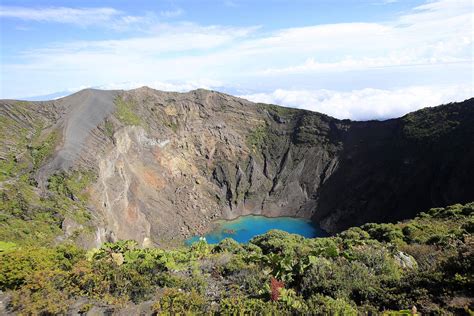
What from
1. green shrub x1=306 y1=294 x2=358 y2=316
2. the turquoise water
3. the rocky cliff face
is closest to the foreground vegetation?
green shrub x1=306 y1=294 x2=358 y2=316

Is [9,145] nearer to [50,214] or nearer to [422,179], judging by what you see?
[50,214]

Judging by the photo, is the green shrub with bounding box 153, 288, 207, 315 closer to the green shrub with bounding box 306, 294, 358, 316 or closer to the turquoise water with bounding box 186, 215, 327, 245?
the green shrub with bounding box 306, 294, 358, 316

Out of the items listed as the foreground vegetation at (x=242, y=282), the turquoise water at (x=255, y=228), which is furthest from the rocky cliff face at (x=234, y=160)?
the foreground vegetation at (x=242, y=282)

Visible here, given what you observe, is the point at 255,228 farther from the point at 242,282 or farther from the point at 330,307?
the point at 330,307

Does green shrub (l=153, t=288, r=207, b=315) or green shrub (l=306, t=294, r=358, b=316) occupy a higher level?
green shrub (l=306, t=294, r=358, b=316)

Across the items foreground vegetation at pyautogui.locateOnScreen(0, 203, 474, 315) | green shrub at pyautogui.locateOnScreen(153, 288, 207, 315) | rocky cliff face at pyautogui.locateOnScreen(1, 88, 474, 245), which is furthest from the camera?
rocky cliff face at pyautogui.locateOnScreen(1, 88, 474, 245)

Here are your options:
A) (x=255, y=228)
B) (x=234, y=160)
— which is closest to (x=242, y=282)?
(x=255, y=228)

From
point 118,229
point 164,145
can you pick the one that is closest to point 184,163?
point 164,145
